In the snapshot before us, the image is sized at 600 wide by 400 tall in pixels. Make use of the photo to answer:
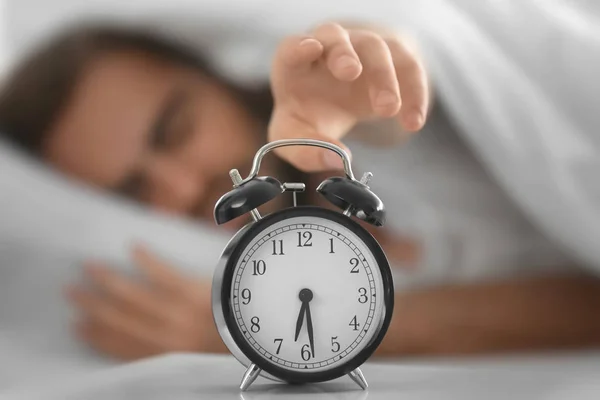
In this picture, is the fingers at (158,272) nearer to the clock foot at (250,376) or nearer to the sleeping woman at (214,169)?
the sleeping woman at (214,169)

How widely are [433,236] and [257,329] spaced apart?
57cm

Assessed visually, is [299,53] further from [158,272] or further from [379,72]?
[158,272]

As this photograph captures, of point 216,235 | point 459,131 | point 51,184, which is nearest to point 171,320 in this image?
point 216,235

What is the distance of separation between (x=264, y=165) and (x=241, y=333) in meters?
0.66

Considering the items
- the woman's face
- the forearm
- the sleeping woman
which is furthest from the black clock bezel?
the woman's face

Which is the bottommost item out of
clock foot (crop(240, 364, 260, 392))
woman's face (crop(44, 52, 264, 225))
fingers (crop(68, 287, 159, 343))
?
clock foot (crop(240, 364, 260, 392))

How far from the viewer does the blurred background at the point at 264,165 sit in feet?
3.24

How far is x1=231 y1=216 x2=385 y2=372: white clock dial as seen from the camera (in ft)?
2.17

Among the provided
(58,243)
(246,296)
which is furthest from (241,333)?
(58,243)

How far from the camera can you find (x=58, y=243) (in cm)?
125

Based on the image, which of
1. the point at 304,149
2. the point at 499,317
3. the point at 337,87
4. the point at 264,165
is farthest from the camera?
the point at 264,165

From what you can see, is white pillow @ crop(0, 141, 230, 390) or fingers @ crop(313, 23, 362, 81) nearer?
fingers @ crop(313, 23, 362, 81)

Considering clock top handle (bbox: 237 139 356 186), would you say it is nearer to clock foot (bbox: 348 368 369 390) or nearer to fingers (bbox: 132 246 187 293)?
clock foot (bbox: 348 368 369 390)

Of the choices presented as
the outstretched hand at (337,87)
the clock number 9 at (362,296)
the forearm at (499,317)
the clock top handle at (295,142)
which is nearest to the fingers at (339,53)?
the outstretched hand at (337,87)
